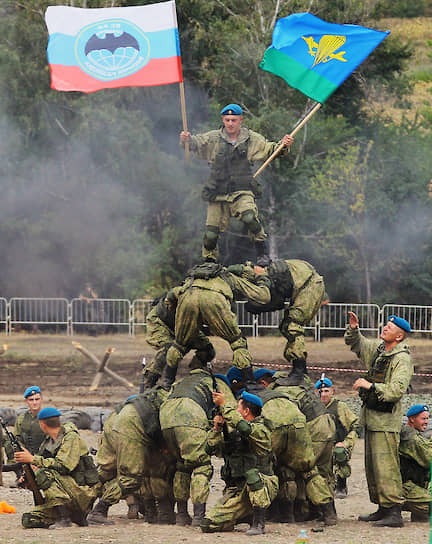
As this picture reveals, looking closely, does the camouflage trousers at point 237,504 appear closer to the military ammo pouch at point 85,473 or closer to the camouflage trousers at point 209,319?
the military ammo pouch at point 85,473

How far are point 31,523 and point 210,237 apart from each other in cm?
409

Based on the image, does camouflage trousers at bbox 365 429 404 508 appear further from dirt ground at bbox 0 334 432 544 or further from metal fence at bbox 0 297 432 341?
metal fence at bbox 0 297 432 341

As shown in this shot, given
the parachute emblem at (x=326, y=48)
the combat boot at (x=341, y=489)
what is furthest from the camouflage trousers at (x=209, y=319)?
the combat boot at (x=341, y=489)

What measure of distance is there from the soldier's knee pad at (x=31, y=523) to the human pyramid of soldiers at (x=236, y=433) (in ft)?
0.03

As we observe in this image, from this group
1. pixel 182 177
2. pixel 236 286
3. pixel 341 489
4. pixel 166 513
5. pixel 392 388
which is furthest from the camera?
pixel 182 177

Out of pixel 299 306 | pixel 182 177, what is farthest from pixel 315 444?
pixel 182 177

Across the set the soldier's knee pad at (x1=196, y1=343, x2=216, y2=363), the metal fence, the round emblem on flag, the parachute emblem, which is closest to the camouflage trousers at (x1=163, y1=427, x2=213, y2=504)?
the soldier's knee pad at (x1=196, y1=343, x2=216, y2=363)

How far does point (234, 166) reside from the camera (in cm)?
1363

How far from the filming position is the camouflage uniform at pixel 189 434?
11586mm

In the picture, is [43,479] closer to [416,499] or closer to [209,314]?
[209,314]

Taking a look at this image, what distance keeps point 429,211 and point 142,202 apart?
828cm

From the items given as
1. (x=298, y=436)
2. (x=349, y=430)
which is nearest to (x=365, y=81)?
(x=349, y=430)

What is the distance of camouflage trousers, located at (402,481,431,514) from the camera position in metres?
12.3

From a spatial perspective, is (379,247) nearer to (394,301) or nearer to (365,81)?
(394,301)
